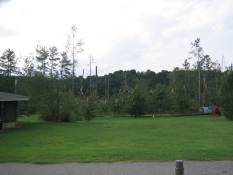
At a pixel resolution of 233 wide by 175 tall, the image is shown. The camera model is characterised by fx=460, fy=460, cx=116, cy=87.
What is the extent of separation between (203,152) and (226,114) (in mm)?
29248

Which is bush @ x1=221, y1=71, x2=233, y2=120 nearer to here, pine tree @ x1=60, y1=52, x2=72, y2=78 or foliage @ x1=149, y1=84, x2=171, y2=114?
pine tree @ x1=60, y1=52, x2=72, y2=78

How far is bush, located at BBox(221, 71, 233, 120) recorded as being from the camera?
43.9 metres

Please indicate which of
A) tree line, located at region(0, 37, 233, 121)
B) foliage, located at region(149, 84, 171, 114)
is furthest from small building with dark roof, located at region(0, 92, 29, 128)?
foliage, located at region(149, 84, 171, 114)

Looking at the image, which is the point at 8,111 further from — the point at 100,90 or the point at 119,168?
the point at 100,90

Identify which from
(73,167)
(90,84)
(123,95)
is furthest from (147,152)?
(90,84)

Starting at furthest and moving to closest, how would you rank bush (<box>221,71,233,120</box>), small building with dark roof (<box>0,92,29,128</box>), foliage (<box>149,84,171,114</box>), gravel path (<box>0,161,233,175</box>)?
foliage (<box>149,84,171,114</box>)
bush (<box>221,71,233,120</box>)
small building with dark roof (<box>0,92,29,128</box>)
gravel path (<box>0,161,233,175</box>)

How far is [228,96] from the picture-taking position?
43.9 m

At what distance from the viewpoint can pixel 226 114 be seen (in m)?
44.6

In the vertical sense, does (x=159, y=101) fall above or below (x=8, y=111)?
above

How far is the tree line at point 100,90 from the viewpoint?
43.3 metres

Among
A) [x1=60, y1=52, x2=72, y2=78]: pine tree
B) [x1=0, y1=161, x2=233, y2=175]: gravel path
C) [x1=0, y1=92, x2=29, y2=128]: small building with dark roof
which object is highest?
[x1=60, y1=52, x2=72, y2=78]: pine tree

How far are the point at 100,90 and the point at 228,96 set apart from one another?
66.0m

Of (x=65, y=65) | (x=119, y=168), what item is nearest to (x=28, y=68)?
(x=65, y=65)

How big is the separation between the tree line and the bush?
0.33 feet
